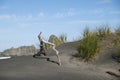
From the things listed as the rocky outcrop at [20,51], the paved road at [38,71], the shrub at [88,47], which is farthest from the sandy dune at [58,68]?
the rocky outcrop at [20,51]

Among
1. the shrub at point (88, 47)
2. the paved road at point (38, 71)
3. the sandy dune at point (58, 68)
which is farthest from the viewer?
the shrub at point (88, 47)

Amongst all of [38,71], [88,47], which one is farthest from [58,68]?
[88,47]

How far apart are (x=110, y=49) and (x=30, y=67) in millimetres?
5822

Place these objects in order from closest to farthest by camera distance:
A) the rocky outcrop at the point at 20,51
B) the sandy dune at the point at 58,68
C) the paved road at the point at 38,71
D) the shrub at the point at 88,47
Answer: the paved road at the point at 38,71 → the sandy dune at the point at 58,68 → the shrub at the point at 88,47 → the rocky outcrop at the point at 20,51

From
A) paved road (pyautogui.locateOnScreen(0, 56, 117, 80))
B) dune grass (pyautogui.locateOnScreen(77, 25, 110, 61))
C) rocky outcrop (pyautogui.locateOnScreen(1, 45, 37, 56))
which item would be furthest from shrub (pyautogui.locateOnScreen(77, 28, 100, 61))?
rocky outcrop (pyautogui.locateOnScreen(1, 45, 37, 56))

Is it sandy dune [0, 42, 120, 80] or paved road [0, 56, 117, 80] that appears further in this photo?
sandy dune [0, 42, 120, 80]

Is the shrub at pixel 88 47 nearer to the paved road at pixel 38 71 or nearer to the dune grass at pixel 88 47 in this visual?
the dune grass at pixel 88 47

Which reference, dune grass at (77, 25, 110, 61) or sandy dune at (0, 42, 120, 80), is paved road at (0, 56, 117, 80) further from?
dune grass at (77, 25, 110, 61)

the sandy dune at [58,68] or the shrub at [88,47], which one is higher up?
the shrub at [88,47]

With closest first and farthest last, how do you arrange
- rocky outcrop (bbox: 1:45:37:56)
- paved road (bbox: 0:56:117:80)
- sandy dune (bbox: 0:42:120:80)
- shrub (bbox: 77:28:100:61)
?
paved road (bbox: 0:56:117:80) → sandy dune (bbox: 0:42:120:80) → shrub (bbox: 77:28:100:61) → rocky outcrop (bbox: 1:45:37:56)

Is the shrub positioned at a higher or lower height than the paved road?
higher

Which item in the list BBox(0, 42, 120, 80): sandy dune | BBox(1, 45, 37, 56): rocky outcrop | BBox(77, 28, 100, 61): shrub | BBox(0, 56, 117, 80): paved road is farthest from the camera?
BBox(1, 45, 37, 56): rocky outcrop

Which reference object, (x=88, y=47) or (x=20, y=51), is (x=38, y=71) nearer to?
(x=88, y=47)

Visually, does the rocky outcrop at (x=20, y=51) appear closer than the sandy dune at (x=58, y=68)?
No
